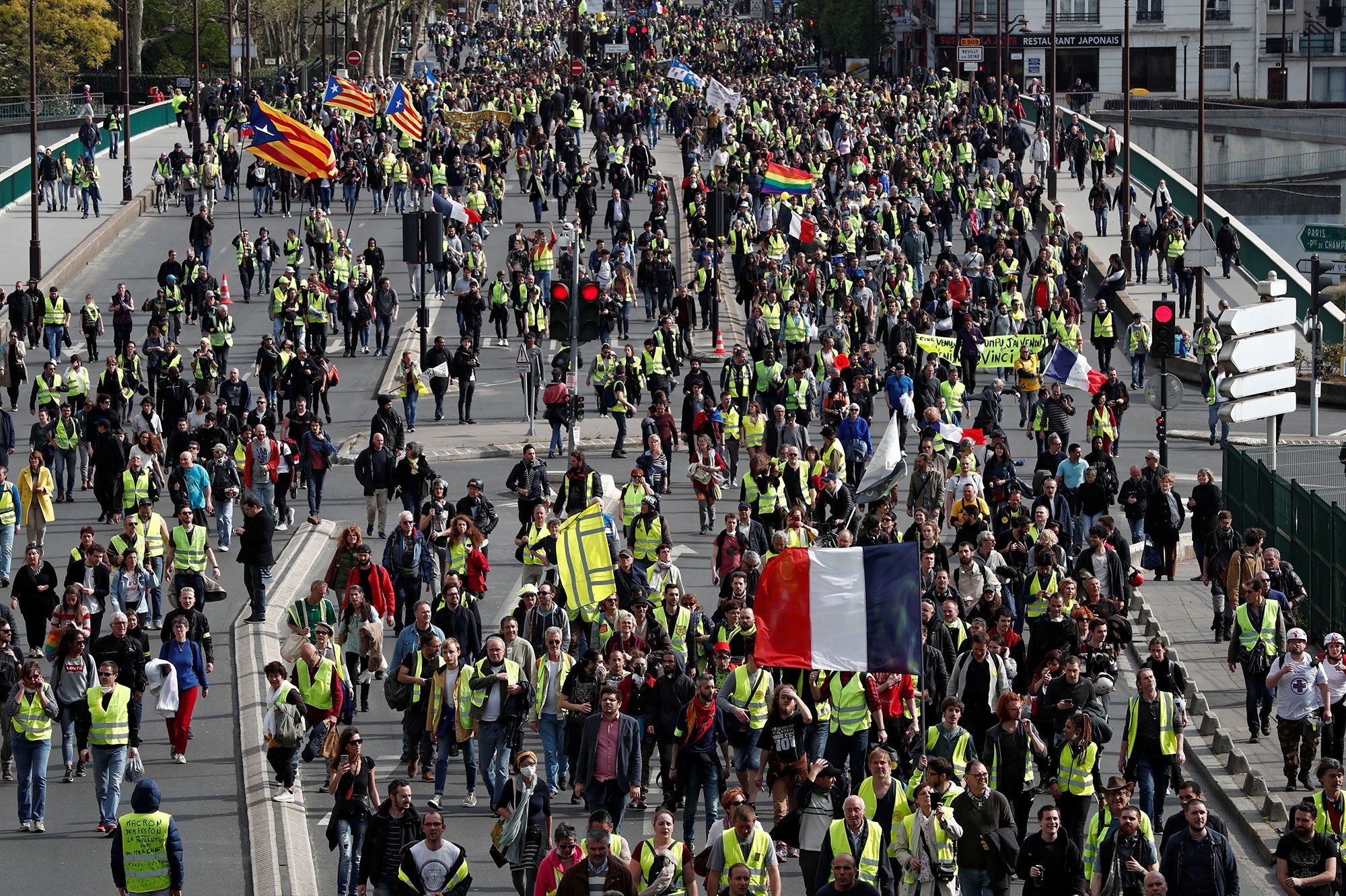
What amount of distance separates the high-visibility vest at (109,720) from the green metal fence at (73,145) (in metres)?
34.0

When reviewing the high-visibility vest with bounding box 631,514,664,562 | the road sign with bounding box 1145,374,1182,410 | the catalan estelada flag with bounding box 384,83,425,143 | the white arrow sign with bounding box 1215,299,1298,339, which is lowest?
the high-visibility vest with bounding box 631,514,664,562

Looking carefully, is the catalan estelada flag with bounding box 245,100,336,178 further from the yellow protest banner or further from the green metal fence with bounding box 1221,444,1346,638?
the green metal fence with bounding box 1221,444,1346,638

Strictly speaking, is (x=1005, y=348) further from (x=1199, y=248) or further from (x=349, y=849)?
(x=349, y=849)

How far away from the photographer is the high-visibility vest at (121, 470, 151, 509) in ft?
83.4

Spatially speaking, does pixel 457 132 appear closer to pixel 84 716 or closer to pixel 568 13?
pixel 84 716

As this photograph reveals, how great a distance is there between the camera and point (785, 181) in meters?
44.5

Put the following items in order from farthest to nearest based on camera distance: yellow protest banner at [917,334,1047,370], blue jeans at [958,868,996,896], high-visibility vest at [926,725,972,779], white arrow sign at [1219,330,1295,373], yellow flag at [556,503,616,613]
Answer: yellow protest banner at [917,334,1047,370]
white arrow sign at [1219,330,1295,373]
yellow flag at [556,503,616,613]
high-visibility vest at [926,725,972,779]
blue jeans at [958,868,996,896]

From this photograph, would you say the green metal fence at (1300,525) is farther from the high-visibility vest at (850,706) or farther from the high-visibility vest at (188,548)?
the high-visibility vest at (188,548)

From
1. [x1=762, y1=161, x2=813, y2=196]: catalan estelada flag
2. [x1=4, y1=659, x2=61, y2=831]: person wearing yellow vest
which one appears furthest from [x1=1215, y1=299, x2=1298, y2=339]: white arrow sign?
[x1=762, y1=161, x2=813, y2=196]: catalan estelada flag

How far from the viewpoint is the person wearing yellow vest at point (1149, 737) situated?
54.3ft

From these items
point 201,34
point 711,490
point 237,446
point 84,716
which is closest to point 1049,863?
point 84,716

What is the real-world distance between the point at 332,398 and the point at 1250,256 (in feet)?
69.5

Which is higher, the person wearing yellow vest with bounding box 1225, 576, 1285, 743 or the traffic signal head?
the traffic signal head

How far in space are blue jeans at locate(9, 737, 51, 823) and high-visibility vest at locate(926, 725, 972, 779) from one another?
6265mm
